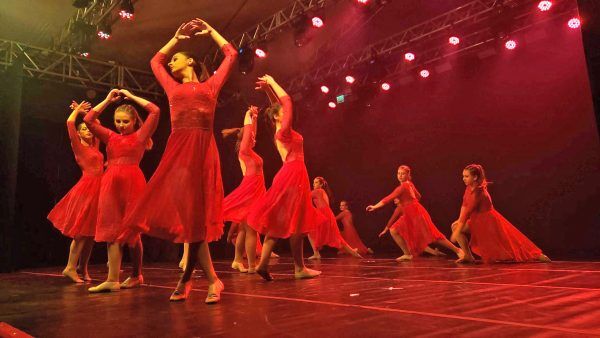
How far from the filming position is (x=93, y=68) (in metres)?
10.1

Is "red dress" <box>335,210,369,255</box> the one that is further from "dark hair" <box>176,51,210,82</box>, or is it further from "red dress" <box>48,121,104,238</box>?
"dark hair" <box>176,51,210,82</box>

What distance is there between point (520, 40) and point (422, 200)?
3.62 m

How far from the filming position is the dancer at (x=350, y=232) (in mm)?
9727

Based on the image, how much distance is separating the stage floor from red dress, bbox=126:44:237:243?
501 millimetres

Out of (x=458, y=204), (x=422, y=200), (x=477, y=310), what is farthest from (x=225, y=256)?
(x=477, y=310)

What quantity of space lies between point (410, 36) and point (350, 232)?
4.36 metres

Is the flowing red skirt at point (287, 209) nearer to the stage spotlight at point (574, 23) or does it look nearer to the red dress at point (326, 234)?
the red dress at point (326, 234)

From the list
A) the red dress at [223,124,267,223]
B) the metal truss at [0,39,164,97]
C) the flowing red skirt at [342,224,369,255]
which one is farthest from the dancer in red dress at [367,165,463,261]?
the metal truss at [0,39,164,97]

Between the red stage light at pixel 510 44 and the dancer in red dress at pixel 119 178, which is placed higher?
the red stage light at pixel 510 44

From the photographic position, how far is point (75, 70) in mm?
9805

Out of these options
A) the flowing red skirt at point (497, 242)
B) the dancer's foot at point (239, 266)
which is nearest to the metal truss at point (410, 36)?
the flowing red skirt at point (497, 242)

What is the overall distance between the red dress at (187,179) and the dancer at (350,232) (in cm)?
701

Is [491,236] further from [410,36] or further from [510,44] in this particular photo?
[410,36]

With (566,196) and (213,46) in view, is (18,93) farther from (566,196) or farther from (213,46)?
(566,196)
